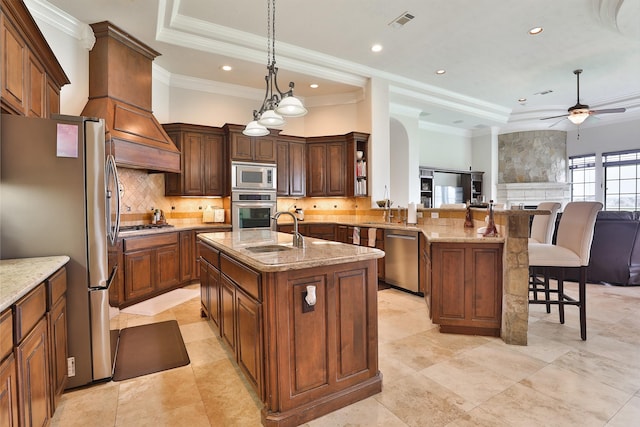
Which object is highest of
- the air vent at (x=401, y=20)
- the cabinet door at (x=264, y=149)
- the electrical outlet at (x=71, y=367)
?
the air vent at (x=401, y=20)

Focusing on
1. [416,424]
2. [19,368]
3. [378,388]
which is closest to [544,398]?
[416,424]

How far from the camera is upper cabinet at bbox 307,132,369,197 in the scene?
19.7 ft

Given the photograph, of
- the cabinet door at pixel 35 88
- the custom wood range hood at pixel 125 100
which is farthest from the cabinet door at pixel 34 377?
the custom wood range hood at pixel 125 100

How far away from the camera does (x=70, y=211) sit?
2062 mm

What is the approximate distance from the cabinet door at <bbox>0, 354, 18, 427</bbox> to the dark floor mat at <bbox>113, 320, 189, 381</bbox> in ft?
3.56

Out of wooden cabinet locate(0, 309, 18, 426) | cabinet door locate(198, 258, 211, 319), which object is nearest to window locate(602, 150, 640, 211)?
cabinet door locate(198, 258, 211, 319)

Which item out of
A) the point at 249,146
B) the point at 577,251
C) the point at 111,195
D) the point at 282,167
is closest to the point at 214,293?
the point at 111,195

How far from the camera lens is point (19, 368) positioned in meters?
1.36

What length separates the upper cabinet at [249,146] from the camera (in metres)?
5.29

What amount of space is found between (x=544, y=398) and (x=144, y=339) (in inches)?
125

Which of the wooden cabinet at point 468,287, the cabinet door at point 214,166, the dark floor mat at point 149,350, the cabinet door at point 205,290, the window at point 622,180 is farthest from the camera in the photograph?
the window at point 622,180

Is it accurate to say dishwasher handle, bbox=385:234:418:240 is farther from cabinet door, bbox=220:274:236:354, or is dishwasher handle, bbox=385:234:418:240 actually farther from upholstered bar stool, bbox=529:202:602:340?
cabinet door, bbox=220:274:236:354

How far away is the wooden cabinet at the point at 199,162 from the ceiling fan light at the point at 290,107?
2754 mm

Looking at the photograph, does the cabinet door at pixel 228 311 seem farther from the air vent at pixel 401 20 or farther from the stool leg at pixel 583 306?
the air vent at pixel 401 20
